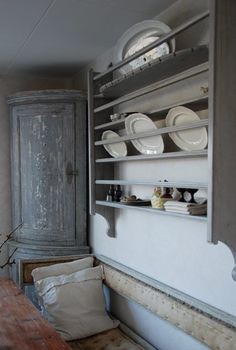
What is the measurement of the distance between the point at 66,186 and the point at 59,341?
1552 millimetres

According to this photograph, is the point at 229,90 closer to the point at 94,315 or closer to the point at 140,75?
the point at 140,75

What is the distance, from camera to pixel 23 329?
1778mm

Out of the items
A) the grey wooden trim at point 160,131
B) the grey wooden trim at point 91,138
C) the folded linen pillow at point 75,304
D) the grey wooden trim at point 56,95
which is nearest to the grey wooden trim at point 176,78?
the grey wooden trim at point 160,131

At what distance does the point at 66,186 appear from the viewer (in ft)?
10.0

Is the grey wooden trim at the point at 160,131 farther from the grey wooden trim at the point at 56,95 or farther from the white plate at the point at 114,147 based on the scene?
the grey wooden trim at the point at 56,95

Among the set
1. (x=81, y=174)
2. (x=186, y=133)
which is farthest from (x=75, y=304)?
(x=186, y=133)

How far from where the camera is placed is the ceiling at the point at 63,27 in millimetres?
2061

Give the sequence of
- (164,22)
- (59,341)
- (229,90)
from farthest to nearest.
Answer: (164,22)
(59,341)
(229,90)

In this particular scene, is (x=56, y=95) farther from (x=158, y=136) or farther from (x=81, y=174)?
(x=158, y=136)

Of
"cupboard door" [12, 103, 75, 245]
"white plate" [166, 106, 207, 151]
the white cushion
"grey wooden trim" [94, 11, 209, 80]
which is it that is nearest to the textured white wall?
"cupboard door" [12, 103, 75, 245]

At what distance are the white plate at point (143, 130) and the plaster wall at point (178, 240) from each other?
0.36ft

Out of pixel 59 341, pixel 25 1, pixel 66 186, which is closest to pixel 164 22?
pixel 25 1

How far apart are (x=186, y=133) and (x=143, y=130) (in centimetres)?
38

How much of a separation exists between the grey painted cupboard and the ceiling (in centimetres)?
31
